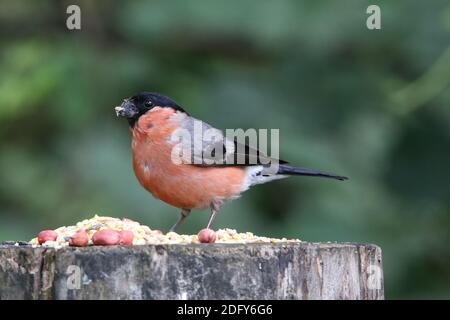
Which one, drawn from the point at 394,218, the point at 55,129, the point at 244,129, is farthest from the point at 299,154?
the point at 55,129

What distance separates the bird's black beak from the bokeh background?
5.52 feet

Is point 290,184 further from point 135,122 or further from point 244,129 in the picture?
point 135,122

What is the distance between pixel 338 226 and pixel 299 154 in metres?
0.84

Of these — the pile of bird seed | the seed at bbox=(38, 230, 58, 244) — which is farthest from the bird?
the seed at bbox=(38, 230, 58, 244)

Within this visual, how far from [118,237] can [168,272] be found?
50 centimetres

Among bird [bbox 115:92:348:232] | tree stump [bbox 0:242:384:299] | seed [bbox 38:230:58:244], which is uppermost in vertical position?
bird [bbox 115:92:348:232]

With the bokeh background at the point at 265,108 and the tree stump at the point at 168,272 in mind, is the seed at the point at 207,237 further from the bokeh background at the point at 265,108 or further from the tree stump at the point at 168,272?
the bokeh background at the point at 265,108

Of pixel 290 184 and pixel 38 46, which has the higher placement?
pixel 38 46

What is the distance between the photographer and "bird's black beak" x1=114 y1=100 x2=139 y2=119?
791cm

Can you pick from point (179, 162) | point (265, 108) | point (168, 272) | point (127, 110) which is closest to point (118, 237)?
point (168, 272)

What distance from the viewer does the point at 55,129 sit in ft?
35.3

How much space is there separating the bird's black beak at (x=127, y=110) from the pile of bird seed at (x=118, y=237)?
1618mm

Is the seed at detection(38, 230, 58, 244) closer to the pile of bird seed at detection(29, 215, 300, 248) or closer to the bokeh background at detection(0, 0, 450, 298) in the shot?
the pile of bird seed at detection(29, 215, 300, 248)

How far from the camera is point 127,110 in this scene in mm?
7930
